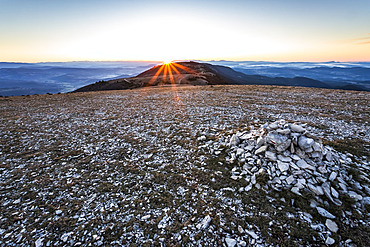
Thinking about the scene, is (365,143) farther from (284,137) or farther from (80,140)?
(80,140)

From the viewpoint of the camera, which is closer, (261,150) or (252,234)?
(252,234)

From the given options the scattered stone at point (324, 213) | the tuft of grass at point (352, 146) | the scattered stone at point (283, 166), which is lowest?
the scattered stone at point (324, 213)

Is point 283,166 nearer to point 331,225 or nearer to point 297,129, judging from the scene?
point 297,129

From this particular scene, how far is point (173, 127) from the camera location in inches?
632

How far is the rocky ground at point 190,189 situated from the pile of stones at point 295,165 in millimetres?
49

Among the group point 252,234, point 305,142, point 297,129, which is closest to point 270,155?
point 305,142

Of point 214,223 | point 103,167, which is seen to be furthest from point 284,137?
point 103,167

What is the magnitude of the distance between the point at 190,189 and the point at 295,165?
5.43 meters

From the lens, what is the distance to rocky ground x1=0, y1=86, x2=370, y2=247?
19.2 ft

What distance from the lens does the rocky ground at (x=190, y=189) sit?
5852 millimetres

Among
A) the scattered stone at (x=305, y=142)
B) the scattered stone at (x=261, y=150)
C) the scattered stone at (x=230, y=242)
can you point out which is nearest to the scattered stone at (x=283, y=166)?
the scattered stone at (x=261, y=150)

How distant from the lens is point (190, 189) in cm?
795

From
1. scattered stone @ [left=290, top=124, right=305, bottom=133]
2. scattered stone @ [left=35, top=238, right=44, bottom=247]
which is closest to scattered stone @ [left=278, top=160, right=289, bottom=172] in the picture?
scattered stone @ [left=290, top=124, right=305, bottom=133]

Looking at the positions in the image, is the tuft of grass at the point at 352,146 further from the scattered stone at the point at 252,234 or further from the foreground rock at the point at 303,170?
the scattered stone at the point at 252,234
